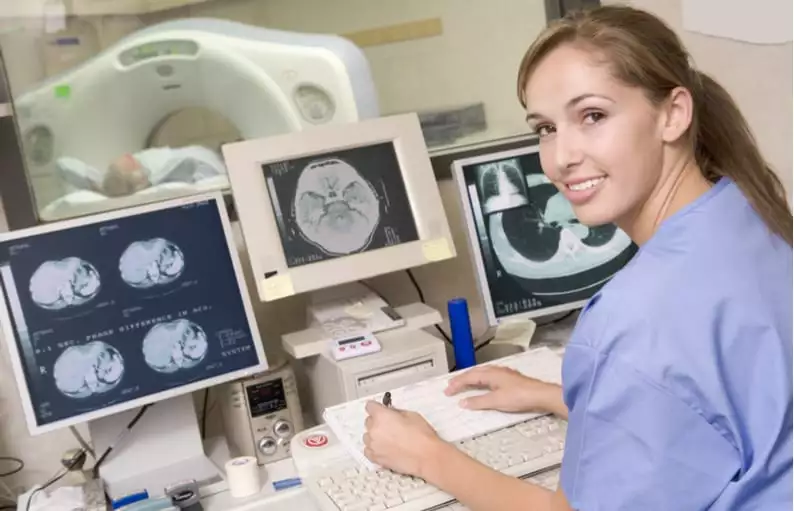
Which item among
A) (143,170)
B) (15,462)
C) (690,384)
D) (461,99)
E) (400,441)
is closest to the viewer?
(690,384)

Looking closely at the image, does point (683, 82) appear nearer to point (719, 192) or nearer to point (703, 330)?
point (719, 192)

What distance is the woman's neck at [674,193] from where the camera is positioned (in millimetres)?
935

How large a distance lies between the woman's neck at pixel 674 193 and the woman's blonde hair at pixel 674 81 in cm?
2

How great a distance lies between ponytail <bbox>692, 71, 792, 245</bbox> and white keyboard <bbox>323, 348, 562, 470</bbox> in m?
0.51

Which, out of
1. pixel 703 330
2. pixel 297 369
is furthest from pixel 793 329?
pixel 297 369

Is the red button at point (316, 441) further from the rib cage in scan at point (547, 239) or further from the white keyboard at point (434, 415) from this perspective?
the rib cage in scan at point (547, 239)

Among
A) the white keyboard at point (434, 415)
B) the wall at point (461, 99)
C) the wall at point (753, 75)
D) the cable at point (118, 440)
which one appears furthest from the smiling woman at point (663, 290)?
the wall at point (753, 75)

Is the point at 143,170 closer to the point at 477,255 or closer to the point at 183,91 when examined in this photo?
the point at 183,91

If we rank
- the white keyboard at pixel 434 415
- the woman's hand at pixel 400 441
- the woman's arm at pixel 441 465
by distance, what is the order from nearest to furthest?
the woman's arm at pixel 441 465, the woman's hand at pixel 400 441, the white keyboard at pixel 434 415

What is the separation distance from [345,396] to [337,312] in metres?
0.23

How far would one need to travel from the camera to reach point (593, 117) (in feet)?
2.99

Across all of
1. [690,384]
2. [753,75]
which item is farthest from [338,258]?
[753,75]

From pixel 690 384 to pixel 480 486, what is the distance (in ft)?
1.15

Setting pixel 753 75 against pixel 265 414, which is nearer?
pixel 265 414
